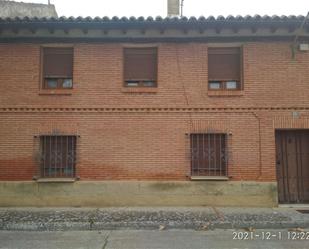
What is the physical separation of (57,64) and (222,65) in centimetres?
471

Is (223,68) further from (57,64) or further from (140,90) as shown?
(57,64)

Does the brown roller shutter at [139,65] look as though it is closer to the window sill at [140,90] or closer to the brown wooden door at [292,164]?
the window sill at [140,90]

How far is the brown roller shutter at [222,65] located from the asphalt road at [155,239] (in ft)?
14.2

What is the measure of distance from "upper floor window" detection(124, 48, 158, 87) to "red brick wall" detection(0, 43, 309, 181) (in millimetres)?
216

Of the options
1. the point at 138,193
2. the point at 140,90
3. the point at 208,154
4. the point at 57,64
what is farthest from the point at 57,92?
the point at 208,154

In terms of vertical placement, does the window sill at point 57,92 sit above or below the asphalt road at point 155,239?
above

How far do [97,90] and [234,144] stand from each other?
4.10 meters

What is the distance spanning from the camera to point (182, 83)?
9.58 metres

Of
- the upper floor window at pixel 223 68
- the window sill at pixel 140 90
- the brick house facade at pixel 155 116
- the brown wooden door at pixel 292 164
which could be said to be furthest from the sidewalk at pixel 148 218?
the upper floor window at pixel 223 68

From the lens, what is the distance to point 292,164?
9641mm

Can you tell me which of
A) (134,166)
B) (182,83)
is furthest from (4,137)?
(182,83)

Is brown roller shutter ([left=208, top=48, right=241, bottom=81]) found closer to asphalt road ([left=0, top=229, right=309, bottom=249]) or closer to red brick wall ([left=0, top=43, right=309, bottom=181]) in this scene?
red brick wall ([left=0, top=43, right=309, bottom=181])

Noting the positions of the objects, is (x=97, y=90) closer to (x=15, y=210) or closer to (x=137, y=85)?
(x=137, y=85)

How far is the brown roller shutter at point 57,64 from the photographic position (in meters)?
9.76
